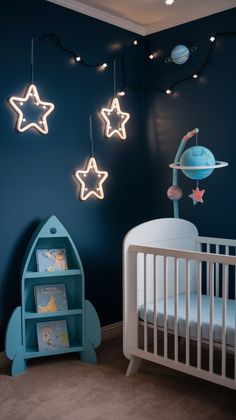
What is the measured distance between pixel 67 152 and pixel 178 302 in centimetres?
119

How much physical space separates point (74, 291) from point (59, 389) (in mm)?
638

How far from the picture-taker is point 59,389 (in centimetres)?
227

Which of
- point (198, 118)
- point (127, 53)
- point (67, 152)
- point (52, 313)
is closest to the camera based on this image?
point (52, 313)

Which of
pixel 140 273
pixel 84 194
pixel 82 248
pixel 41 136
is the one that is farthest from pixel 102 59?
pixel 140 273

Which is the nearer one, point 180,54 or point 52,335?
point 52,335

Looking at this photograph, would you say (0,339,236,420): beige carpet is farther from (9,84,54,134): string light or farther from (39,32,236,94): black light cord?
(39,32,236,94): black light cord

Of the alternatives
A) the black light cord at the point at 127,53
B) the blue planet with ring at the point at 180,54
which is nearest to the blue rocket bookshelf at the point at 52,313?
the black light cord at the point at 127,53

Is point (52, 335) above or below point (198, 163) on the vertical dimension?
below

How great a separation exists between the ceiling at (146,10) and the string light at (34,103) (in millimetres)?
623

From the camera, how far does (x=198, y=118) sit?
299 centimetres

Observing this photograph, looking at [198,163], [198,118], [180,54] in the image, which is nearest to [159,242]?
[198,163]

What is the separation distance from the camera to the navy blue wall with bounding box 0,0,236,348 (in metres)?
2.58

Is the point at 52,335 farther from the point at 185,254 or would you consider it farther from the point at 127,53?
the point at 127,53

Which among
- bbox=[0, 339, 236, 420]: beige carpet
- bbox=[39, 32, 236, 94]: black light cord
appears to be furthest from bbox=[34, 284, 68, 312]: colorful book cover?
bbox=[39, 32, 236, 94]: black light cord
